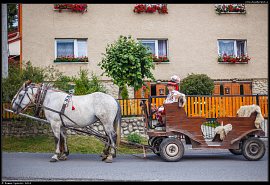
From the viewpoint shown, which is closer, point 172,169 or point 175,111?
point 172,169

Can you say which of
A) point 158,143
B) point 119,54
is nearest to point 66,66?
point 119,54

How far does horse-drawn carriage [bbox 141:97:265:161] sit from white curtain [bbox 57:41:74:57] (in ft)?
35.7

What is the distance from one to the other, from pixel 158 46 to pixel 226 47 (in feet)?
12.9

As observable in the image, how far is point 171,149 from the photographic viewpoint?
8906 millimetres

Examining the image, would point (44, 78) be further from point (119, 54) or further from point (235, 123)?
point (235, 123)

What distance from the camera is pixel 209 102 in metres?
14.1

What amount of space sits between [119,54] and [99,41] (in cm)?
553

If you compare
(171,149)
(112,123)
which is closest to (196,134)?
(171,149)

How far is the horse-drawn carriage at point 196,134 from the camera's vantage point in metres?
8.89

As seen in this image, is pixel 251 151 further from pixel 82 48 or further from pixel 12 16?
pixel 12 16

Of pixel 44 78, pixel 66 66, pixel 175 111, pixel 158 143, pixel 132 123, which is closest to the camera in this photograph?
pixel 175 111

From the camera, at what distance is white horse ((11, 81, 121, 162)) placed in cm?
898

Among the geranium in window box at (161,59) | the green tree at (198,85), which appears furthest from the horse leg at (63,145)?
the geranium in window box at (161,59)

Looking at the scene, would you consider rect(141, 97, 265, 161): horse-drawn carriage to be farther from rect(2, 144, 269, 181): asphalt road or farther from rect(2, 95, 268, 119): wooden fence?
rect(2, 95, 268, 119): wooden fence
